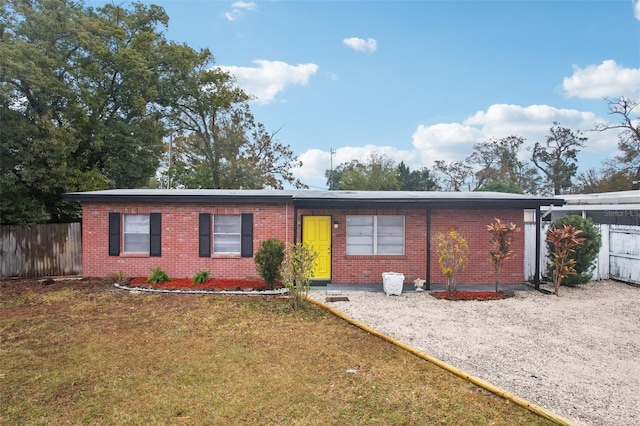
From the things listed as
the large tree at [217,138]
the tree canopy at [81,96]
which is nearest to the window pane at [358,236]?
the tree canopy at [81,96]

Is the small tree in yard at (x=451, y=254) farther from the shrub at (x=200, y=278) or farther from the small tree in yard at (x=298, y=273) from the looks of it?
the shrub at (x=200, y=278)

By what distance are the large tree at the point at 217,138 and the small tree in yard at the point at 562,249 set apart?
19.0 m

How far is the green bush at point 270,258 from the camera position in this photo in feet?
32.6

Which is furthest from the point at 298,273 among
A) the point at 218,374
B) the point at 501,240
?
the point at 501,240

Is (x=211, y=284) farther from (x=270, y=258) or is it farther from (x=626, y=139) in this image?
(x=626, y=139)

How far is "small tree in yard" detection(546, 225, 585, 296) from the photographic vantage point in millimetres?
9945

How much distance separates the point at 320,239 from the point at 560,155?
3797cm

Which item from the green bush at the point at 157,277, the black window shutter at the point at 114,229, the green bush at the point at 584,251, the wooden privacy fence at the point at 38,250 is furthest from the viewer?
the wooden privacy fence at the point at 38,250

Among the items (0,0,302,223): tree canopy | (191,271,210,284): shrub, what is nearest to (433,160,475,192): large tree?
(0,0,302,223): tree canopy

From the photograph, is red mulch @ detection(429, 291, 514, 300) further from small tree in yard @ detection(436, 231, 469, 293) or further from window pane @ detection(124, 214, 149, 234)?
window pane @ detection(124, 214, 149, 234)

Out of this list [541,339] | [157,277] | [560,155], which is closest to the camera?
[541,339]

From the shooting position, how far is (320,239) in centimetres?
1111

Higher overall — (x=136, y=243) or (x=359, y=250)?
(x=136, y=243)

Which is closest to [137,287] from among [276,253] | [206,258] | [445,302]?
[206,258]
